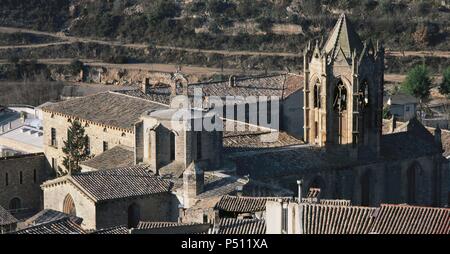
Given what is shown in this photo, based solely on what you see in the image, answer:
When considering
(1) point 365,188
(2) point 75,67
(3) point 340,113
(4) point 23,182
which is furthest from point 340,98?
(2) point 75,67

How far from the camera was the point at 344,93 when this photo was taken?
50219mm

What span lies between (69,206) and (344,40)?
1234 centimetres

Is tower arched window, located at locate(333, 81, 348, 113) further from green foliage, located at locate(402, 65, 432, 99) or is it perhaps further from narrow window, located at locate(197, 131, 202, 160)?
green foliage, located at locate(402, 65, 432, 99)

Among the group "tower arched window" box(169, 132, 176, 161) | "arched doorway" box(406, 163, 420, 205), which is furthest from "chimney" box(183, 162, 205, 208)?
"arched doorway" box(406, 163, 420, 205)

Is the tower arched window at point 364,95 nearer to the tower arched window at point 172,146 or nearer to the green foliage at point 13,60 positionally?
the tower arched window at point 172,146

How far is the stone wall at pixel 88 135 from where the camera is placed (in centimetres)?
5334

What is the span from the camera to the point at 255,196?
44.6 m

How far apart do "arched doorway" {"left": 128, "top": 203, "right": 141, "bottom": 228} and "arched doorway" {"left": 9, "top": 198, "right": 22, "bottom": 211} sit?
10.3 meters

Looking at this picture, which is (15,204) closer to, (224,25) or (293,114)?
(293,114)

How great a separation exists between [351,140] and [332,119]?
3.54ft

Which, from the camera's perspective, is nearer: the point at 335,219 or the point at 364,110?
the point at 335,219

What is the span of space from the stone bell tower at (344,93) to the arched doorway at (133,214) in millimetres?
8636
